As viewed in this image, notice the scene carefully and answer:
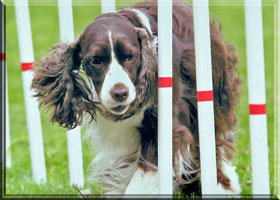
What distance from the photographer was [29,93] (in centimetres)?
444

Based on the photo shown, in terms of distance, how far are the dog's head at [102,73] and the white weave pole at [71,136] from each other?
265mm

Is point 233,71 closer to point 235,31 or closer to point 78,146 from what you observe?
point 78,146

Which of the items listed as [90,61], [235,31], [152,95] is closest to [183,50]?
[152,95]

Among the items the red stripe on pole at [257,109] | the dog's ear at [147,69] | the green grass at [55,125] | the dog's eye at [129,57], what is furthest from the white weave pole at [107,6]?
the red stripe on pole at [257,109]

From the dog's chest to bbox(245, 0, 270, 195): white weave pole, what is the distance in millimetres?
806

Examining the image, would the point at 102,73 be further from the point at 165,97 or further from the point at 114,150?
the point at 114,150

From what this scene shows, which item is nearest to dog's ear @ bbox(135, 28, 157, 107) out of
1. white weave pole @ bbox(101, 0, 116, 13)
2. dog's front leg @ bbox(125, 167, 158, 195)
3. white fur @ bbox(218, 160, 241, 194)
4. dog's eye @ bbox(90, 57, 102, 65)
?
dog's eye @ bbox(90, 57, 102, 65)

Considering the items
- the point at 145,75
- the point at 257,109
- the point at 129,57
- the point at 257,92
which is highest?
the point at 129,57

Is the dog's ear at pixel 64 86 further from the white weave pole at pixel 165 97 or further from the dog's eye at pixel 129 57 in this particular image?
the white weave pole at pixel 165 97

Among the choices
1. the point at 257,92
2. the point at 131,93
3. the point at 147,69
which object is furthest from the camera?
the point at 147,69

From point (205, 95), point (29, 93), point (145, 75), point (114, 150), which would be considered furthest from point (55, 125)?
point (205, 95)

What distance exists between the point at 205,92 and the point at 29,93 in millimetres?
1915

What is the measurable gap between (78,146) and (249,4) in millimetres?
1855

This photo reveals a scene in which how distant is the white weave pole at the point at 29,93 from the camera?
14.1ft
